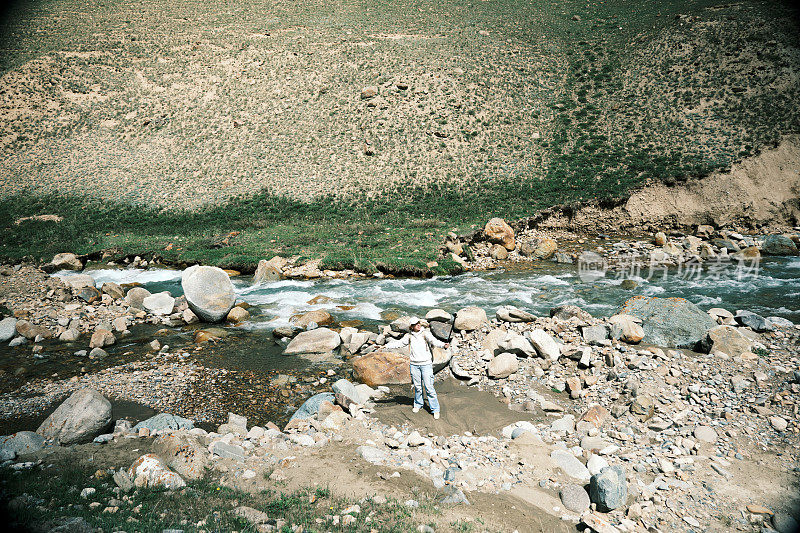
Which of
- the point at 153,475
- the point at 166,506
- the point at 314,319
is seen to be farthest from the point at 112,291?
the point at 166,506

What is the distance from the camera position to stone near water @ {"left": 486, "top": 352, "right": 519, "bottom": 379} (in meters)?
12.1

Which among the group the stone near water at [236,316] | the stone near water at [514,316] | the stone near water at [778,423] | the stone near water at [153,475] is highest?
the stone near water at [153,475]

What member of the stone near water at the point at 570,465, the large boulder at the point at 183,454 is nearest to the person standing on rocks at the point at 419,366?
the stone near water at the point at 570,465

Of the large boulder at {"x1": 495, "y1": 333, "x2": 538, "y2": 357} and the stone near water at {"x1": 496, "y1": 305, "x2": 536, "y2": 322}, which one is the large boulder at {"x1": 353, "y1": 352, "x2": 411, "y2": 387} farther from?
the stone near water at {"x1": 496, "y1": 305, "x2": 536, "y2": 322}

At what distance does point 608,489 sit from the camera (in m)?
7.04

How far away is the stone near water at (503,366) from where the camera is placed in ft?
39.8

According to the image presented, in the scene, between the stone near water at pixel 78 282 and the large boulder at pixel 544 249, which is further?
the large boulder at pixel 544 249

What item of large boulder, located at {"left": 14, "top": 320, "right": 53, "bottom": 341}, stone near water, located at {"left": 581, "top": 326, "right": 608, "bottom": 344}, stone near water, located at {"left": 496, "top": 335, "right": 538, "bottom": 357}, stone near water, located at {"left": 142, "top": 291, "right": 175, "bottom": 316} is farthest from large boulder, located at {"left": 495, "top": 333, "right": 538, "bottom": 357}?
large boulder, located at {"left": 14, "top": 320, "right": 53, "bottom": 341}

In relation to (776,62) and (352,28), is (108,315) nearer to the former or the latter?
(352,28)

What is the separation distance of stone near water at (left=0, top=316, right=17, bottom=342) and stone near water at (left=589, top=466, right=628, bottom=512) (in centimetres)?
2030

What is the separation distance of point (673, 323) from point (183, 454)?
13802 mm

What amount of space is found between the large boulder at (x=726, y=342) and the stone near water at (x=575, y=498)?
24.7ft

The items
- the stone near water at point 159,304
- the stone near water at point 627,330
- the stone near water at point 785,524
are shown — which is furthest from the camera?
the stone near water at point 159,304

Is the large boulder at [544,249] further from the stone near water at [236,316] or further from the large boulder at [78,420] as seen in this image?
the large boulder at [78,420]
